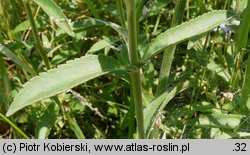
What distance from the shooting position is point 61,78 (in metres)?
0.99

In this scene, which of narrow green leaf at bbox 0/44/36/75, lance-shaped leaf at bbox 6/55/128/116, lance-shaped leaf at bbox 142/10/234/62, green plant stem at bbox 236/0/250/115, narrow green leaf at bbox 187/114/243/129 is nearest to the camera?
lance-shaped leaf at bbox 6/55/128/116

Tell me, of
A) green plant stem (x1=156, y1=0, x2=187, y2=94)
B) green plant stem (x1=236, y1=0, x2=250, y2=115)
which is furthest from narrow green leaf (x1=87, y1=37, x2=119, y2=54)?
green plant stem (x1=236, y1=0, x2=250, y2=115)

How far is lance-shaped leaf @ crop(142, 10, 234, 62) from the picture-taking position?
3.43ft

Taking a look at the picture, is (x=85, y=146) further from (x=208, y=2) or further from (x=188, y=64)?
(x=208, y=2)

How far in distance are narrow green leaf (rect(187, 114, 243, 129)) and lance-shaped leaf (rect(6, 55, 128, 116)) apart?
426mm

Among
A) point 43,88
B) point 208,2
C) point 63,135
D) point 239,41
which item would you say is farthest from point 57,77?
point 208,2

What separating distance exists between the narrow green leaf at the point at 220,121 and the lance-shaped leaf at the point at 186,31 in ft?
1.25

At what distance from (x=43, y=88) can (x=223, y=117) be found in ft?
2.10

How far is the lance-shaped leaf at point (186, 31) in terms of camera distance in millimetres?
1047

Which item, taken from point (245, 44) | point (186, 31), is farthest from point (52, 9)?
point (245, 44)

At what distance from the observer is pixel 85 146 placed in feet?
4.31

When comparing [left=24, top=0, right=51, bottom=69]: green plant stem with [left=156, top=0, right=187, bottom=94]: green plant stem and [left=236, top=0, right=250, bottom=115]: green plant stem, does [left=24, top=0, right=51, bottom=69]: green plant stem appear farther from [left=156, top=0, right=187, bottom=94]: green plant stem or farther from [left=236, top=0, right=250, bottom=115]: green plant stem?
[left=236, top=0, right=250, bottom=115]: green plant stem

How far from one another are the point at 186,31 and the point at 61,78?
1.12ft

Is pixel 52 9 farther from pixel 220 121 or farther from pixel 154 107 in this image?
pixel 220 121
